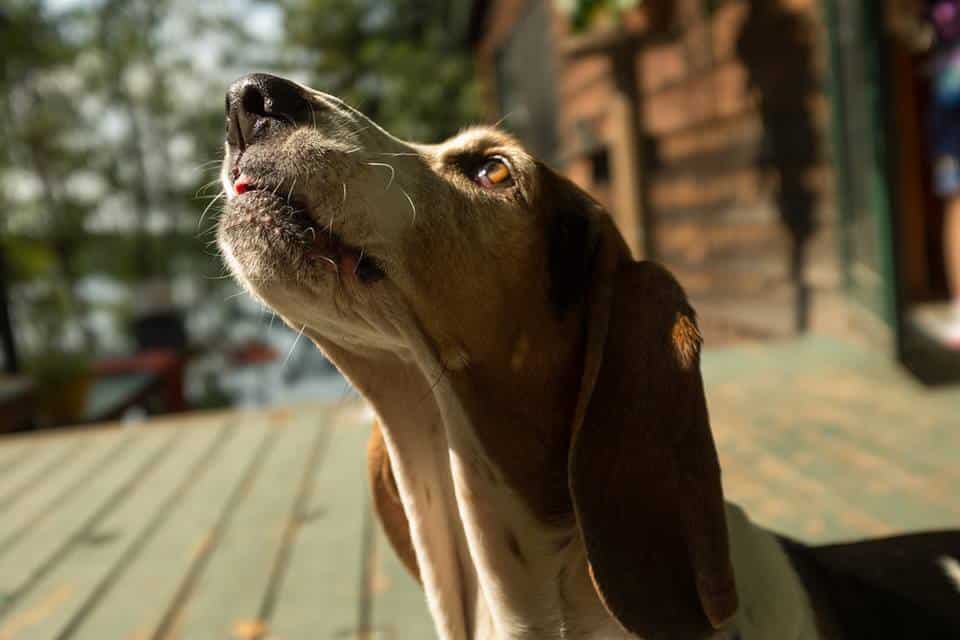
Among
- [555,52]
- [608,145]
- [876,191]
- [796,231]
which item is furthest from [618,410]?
[555,52]

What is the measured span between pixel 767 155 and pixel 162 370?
7.59 metres

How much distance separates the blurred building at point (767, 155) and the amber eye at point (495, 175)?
118 inches

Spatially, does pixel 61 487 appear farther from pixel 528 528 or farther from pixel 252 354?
pixel 252 354

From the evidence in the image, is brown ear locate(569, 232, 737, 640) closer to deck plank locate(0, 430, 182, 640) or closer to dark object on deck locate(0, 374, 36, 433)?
deck plank locate(0, 430, 182, 640)

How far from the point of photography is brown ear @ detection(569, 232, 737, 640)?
1304mm

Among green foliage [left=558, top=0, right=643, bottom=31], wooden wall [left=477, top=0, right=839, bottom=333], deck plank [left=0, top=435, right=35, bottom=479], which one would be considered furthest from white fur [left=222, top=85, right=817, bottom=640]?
green foliage [left=558, top=0, right=643, bottom=31]

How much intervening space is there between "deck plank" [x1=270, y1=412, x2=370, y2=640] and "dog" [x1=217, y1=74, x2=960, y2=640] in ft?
2.48

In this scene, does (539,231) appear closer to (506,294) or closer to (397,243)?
(506,294)

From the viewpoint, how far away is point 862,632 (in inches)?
59.8

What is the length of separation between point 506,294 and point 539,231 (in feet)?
0.50

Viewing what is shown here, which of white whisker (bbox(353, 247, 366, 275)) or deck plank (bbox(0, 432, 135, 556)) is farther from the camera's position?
deck plank (bbox(0, 432, 135, 556))

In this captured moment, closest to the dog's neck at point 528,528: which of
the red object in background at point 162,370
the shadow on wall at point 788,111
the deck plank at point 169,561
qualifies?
the deck plank at point 169,561

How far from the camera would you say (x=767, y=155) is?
17.6 feet

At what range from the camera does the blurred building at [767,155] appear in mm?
4082
